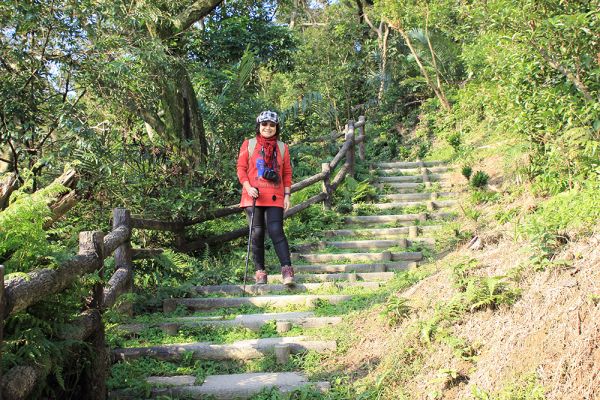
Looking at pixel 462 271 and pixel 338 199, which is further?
pixel 338 199

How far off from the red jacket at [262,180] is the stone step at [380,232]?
8.59 ft

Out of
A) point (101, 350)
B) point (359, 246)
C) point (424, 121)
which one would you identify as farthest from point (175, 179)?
point (424, 121)

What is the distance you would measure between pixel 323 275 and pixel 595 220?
131 inches

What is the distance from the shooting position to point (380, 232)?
28.7ft

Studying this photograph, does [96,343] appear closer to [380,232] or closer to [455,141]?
[380,232]

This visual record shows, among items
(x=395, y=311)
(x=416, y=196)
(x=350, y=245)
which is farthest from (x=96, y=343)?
(x=416, y=196)

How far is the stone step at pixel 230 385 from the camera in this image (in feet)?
13.1

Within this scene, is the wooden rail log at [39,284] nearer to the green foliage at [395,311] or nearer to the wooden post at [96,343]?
the wooden post at [96,343]

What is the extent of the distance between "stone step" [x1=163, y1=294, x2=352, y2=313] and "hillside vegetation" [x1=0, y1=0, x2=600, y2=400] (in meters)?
0.17

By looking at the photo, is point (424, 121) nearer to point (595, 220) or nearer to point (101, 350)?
point (595, 220)

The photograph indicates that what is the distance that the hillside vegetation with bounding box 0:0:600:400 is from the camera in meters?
3.27

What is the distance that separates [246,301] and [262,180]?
130 cm

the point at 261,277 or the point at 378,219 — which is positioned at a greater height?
the point at 378,219

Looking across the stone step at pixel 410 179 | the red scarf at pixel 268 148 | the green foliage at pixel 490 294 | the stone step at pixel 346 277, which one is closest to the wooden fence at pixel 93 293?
the red scarf at pixel 268 148
